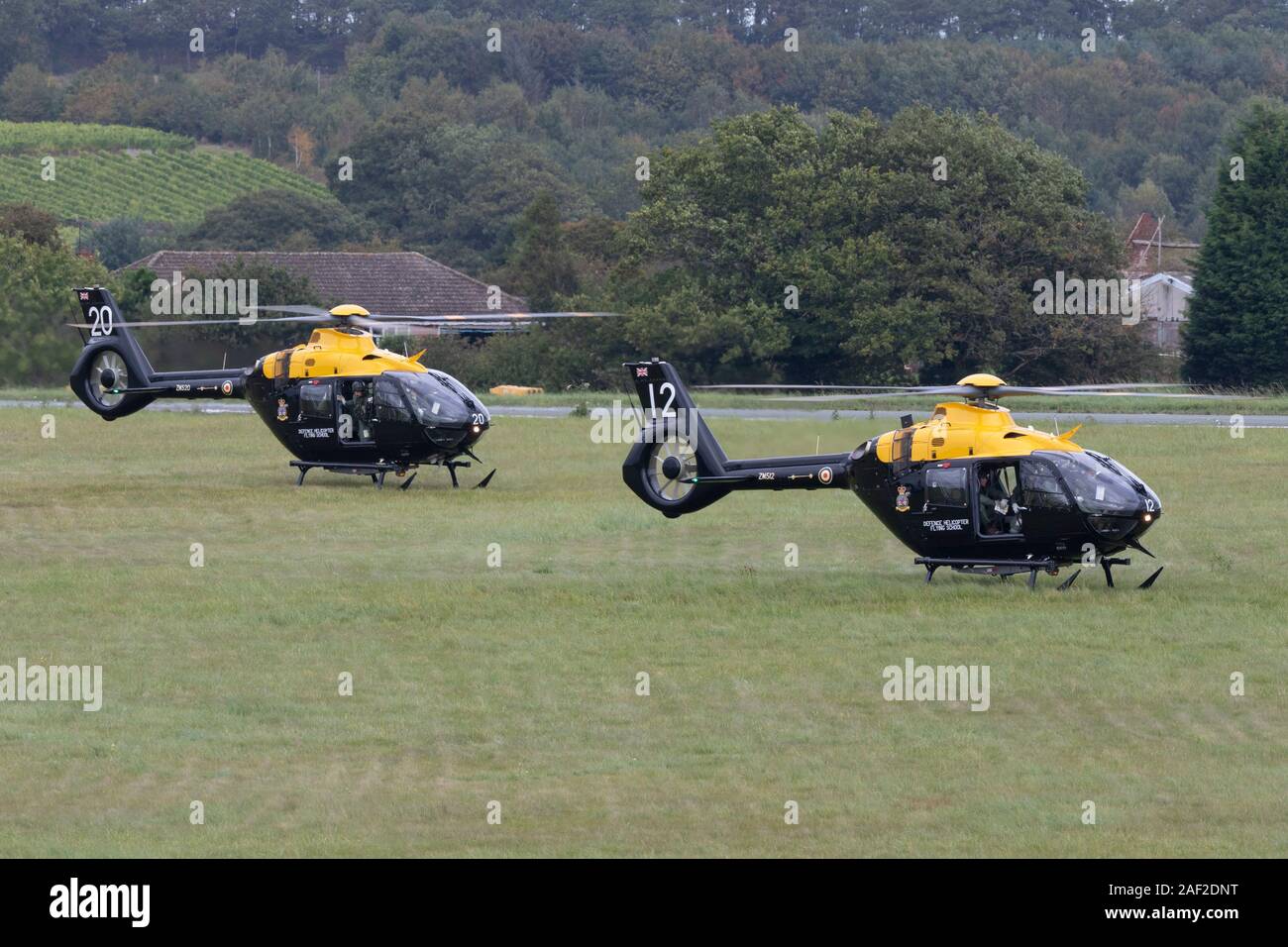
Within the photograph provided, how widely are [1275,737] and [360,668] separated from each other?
898 cm

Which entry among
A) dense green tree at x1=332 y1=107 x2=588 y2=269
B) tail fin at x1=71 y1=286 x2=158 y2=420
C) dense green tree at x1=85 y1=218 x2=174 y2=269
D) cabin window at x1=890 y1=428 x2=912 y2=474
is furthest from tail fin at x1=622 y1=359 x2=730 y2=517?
dense green tree at x1=332 y1=107 x2=588 y2=269

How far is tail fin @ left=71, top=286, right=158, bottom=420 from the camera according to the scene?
124ft

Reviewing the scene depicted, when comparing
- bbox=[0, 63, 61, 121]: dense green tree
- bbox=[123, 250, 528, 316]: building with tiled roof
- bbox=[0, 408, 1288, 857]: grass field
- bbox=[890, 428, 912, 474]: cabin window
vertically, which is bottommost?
bbox=[0, 408, 1288, 857]: grass field

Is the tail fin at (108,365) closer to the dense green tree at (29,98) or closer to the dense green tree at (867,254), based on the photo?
the dense green tree at (867,254)

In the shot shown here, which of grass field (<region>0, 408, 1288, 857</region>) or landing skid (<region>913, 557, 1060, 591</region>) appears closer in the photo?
grass field (<region>0, 408, 1288, 857</region>)

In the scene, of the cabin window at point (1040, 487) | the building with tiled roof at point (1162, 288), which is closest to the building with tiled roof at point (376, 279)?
the building with tiled roof at point (1162, 288)

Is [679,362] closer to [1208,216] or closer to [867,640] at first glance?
[1208,216]

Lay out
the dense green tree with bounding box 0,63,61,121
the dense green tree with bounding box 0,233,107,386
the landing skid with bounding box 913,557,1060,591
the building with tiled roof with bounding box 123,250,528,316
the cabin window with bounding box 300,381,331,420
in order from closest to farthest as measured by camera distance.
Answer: the landing skid with bounding box 913,557,1060,591
the cabin window with bounding box 300,381,331,420
the dense green tree with bounding box 0,233,107,386
the building with tiled roof with bounding box 123,250,528,316
the dense green tree with bounding box 0,63,61,121

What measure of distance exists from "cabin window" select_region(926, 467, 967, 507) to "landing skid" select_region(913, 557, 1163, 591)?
0.88 m

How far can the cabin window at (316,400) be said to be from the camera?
3519cm

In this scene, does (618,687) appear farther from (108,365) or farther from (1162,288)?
(1162,288)

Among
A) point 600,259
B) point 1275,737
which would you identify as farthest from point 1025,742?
point 600,259

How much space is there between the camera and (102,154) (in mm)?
140500

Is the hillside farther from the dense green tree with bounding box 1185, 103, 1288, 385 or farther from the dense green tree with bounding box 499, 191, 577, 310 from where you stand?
the dense green tree with bounding box 1185, 103, 1288, 385
